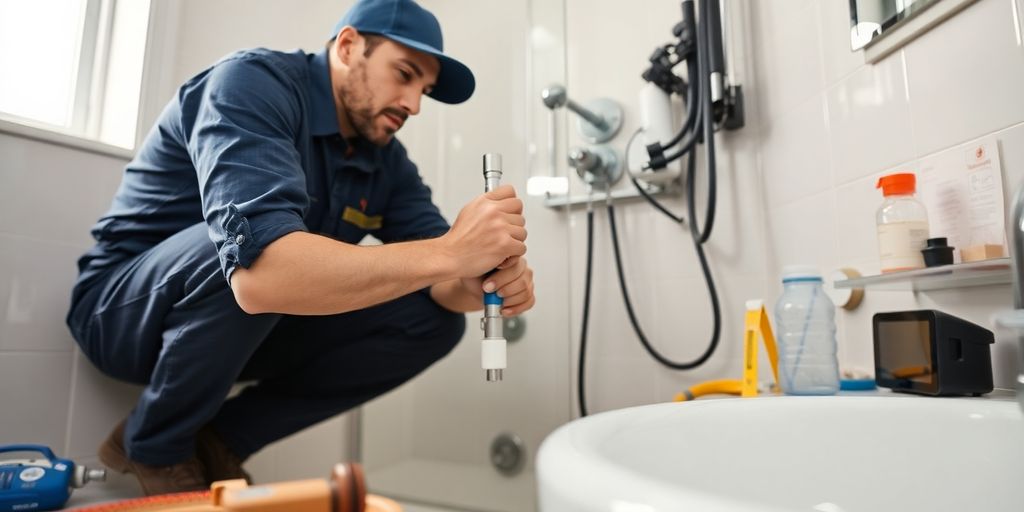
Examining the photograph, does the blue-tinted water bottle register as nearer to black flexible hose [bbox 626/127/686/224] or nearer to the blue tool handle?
black flexible hose [bbox 626/127/686/224]

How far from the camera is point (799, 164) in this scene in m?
1.09

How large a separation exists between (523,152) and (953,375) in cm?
85

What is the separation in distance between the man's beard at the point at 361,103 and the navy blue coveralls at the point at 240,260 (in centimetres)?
4

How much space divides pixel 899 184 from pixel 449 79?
2.40ft

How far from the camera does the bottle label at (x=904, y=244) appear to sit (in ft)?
2.41

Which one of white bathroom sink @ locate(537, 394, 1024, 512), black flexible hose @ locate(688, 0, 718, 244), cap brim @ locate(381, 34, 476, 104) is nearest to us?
white bathroom sink @ locate(537, 394, 1024, 512)

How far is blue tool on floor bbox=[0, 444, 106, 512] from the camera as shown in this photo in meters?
0.81

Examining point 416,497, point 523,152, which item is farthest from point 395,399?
point 523,152


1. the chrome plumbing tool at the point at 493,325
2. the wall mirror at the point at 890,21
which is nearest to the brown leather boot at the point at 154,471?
the chrome plumbing tool at the point at 493,325

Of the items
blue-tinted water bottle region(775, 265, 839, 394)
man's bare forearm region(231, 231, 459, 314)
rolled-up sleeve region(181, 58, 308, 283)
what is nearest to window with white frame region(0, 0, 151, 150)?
rolled-up sleeve region(181, 58, 308, 283)

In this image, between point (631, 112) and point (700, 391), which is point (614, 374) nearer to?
Answer: point (700, 391)

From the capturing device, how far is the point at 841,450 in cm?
52

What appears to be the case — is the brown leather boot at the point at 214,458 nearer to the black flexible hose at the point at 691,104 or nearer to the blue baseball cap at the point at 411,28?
the blue baseball cap at the point at 411,28

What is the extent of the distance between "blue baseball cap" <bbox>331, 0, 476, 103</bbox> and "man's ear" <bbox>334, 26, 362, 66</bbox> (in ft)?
0.04
